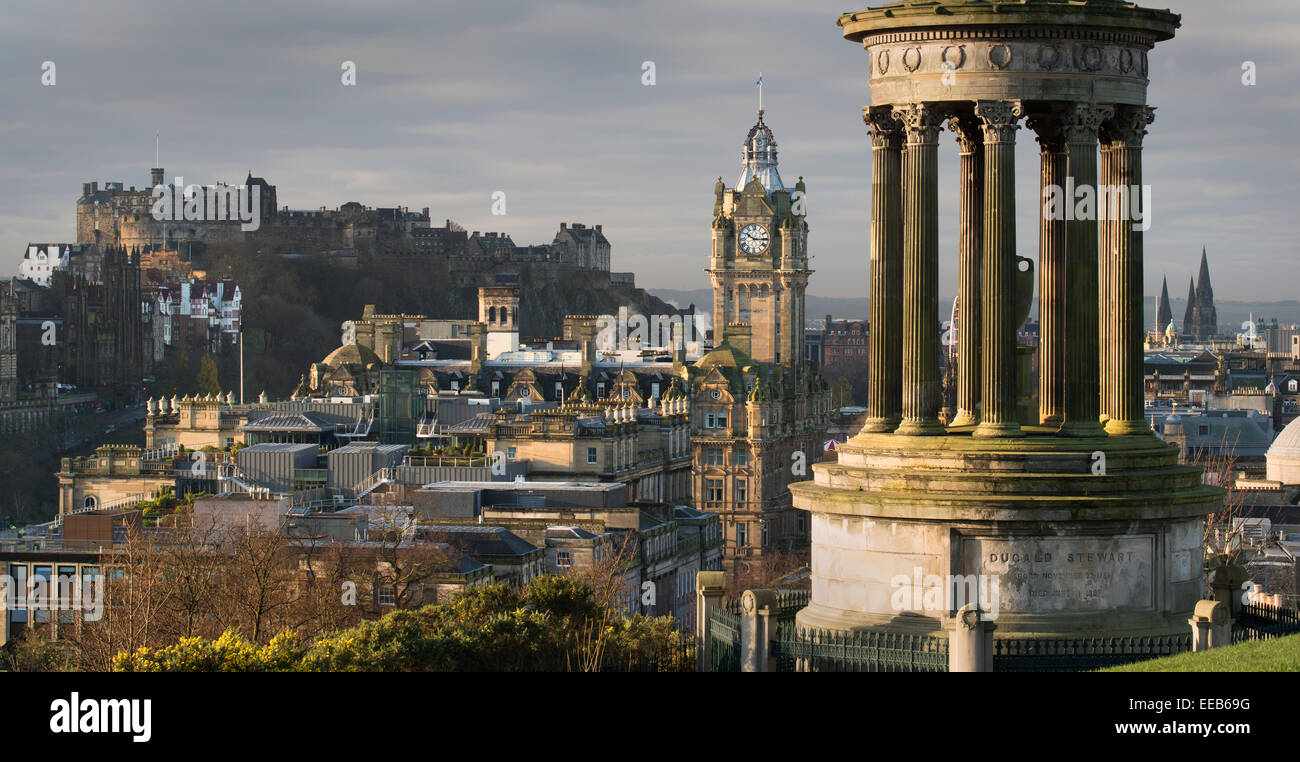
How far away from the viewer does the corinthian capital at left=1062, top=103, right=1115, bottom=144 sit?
2958cm

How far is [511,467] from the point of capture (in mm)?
103688

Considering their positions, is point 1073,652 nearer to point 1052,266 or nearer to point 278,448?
point 1052,266

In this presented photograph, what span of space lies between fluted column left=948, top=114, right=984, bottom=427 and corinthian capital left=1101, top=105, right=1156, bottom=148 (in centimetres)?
159

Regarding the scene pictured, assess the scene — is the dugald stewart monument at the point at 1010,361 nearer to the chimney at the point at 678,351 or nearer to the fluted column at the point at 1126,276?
the fluted column at the point at 1126,276

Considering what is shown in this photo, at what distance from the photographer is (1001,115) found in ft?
96.5

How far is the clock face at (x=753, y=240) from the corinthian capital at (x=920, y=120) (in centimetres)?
13508

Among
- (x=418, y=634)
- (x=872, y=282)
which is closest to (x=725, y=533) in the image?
(x=418, y=634)

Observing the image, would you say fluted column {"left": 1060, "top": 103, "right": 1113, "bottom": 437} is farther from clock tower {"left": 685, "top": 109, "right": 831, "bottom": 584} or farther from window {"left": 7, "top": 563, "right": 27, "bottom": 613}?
clock tower {"left": 685, "top": 109, "right": 831, "bottom": 584}

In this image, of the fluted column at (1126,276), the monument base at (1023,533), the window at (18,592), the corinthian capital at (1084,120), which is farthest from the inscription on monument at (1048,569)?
the window at (18,592)

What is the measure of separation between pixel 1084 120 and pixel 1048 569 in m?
5.44

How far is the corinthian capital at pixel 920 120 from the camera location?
29.8m

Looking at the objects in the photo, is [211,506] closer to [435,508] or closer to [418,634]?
[435,508]
